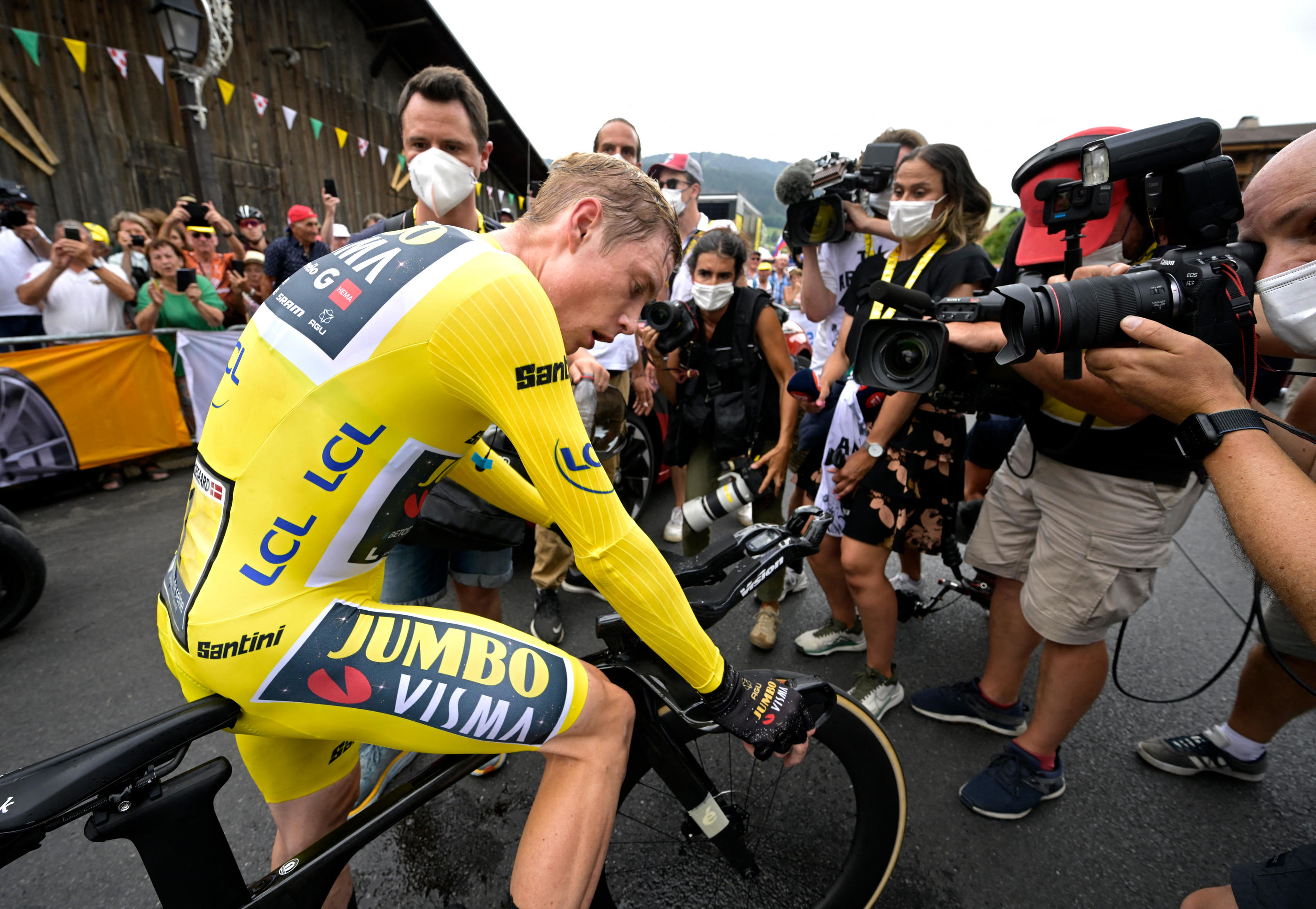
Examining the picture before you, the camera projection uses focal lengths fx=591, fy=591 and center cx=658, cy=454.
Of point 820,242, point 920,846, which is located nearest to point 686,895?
point 920,846

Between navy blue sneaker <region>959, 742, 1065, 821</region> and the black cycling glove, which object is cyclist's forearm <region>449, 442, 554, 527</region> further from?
navy blue sneaker <region>959, 742, 1065, 821</region>

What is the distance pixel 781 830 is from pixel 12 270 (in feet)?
21.7

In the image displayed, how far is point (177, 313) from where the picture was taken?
5.21 meters

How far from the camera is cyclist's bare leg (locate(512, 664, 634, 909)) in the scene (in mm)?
1135

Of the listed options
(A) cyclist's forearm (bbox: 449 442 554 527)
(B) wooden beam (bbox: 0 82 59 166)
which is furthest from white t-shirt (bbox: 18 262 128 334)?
(A) cyclist's forearm (bbox: 449 442 554 527)

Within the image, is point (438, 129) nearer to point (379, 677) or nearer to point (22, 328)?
point (379, 677)

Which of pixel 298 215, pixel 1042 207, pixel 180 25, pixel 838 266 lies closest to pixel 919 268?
pixel 1042 207

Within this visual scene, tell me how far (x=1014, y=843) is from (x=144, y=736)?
243cm

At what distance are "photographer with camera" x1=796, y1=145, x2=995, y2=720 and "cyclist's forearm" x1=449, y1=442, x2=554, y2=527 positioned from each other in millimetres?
1291

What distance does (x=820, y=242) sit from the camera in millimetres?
2912

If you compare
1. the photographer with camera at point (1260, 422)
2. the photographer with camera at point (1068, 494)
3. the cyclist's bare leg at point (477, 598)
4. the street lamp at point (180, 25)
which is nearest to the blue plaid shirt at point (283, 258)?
the street lamp at point (180, 25)

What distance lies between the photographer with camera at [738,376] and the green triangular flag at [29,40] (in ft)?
26.0

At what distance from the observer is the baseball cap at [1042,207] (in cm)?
Answer: 161

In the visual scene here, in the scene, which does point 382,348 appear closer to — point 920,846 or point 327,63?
point 920,846
